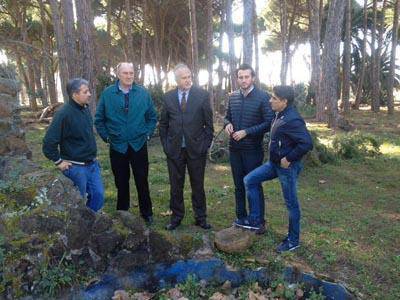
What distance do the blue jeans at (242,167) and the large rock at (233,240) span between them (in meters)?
0.39

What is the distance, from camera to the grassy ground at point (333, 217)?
4523 mm

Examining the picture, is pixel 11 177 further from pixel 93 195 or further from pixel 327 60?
pixel 327 60

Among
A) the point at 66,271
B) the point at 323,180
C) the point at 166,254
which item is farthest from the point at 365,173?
the point at 66,271

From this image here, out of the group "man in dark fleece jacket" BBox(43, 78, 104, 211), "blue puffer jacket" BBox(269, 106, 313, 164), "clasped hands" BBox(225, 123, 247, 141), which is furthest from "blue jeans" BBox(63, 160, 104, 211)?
"blue puffer jacket" BBox(269, 106, 313, 164)

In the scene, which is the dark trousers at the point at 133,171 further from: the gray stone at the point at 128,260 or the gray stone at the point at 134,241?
the gray stone at the point at 128,260

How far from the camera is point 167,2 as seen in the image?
23.4 meters

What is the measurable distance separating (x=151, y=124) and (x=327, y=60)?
11997 millimetres

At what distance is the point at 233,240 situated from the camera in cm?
468

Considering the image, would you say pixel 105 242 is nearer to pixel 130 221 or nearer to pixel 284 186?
pixel 130 221

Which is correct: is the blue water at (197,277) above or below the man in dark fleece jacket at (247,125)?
below

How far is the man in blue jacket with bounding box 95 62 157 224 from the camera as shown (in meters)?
5.08

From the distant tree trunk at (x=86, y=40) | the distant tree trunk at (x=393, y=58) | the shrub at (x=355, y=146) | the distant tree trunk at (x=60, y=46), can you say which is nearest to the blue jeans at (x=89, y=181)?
the shrub at (x=355, y=146)

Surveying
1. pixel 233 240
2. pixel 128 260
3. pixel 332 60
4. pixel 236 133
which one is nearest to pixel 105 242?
pixel 128 260

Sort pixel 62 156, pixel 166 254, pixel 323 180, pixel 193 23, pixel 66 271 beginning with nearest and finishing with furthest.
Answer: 1. pixel 66 271
2. pixel 166 254
3. pixel 62 156
4. pixel 323 180
5. pixel 193 23
